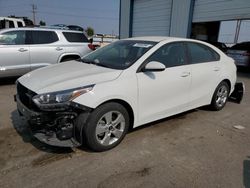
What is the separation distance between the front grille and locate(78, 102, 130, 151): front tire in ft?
2.43

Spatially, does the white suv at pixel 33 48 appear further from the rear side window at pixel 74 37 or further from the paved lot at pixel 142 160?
the paved lot at pixel 142 160

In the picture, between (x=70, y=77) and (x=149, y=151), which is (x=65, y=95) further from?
(x=149, y=151)

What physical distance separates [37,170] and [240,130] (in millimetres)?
3493

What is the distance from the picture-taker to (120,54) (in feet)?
13.0

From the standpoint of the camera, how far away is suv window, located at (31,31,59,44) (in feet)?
22.9

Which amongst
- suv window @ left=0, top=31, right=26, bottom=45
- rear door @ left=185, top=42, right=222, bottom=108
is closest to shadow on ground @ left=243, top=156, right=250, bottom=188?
rear door @ left=185, top=42, right=222, bottom=108

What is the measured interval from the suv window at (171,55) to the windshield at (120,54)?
0.18 m

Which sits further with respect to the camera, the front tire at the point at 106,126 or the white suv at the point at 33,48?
the white suv at the point at 33,48

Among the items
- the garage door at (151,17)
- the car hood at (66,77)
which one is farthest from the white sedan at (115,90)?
the garage door at (151,17)

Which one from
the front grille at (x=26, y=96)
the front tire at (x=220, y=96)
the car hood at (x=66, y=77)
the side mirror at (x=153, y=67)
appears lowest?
the front tire at (x=220, y=96)

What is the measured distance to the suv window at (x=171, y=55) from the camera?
374 centimetres

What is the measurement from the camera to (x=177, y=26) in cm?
1356

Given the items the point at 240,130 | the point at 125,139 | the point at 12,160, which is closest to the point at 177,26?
the point at 240,130

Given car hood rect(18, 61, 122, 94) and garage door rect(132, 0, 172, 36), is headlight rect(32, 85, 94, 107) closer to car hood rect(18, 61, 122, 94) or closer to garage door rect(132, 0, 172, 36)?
car hood rect(18, 61, 122, 94)
